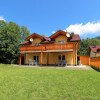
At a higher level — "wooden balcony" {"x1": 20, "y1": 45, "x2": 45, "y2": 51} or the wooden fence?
"wooden balcony" {"x1": 20, "y1": 45, "x2": 45, "y2": 51}

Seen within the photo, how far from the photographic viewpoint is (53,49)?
30266 mm

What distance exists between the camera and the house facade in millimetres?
29945

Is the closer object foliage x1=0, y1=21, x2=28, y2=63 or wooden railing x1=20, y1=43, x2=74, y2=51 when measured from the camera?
wooden railing x1=20, y1=43, x2=74, y2=51

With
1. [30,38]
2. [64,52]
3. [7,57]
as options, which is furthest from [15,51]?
[64,52]

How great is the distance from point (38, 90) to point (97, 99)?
3039mm

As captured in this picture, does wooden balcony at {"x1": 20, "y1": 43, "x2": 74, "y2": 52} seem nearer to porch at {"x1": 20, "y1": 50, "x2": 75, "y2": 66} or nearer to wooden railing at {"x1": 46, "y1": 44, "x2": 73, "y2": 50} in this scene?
wooden railing at {"x1": 46, "y1": 44, "x2": 73, "y2": 50}

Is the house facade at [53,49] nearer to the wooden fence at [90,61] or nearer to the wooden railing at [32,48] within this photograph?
the wooden railing at [32,48]

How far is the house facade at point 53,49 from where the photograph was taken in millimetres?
29945

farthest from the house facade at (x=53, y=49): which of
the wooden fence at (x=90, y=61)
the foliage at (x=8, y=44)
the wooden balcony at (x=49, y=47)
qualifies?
the wooden fence at (x=90, y=61)

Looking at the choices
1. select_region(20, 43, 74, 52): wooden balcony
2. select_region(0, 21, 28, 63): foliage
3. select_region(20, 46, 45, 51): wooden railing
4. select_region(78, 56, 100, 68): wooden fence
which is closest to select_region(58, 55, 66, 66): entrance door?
select_region(20, 43, 74, 52): wooden balcony

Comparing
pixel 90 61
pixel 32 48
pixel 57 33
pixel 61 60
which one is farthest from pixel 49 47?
pixel 90 61

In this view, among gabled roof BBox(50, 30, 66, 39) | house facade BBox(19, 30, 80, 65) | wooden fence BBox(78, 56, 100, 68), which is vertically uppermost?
gabled roof BBox(50, 30, 66, 39)

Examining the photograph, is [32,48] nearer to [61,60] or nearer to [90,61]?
[61,60]

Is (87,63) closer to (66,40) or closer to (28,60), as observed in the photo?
(66,40)
